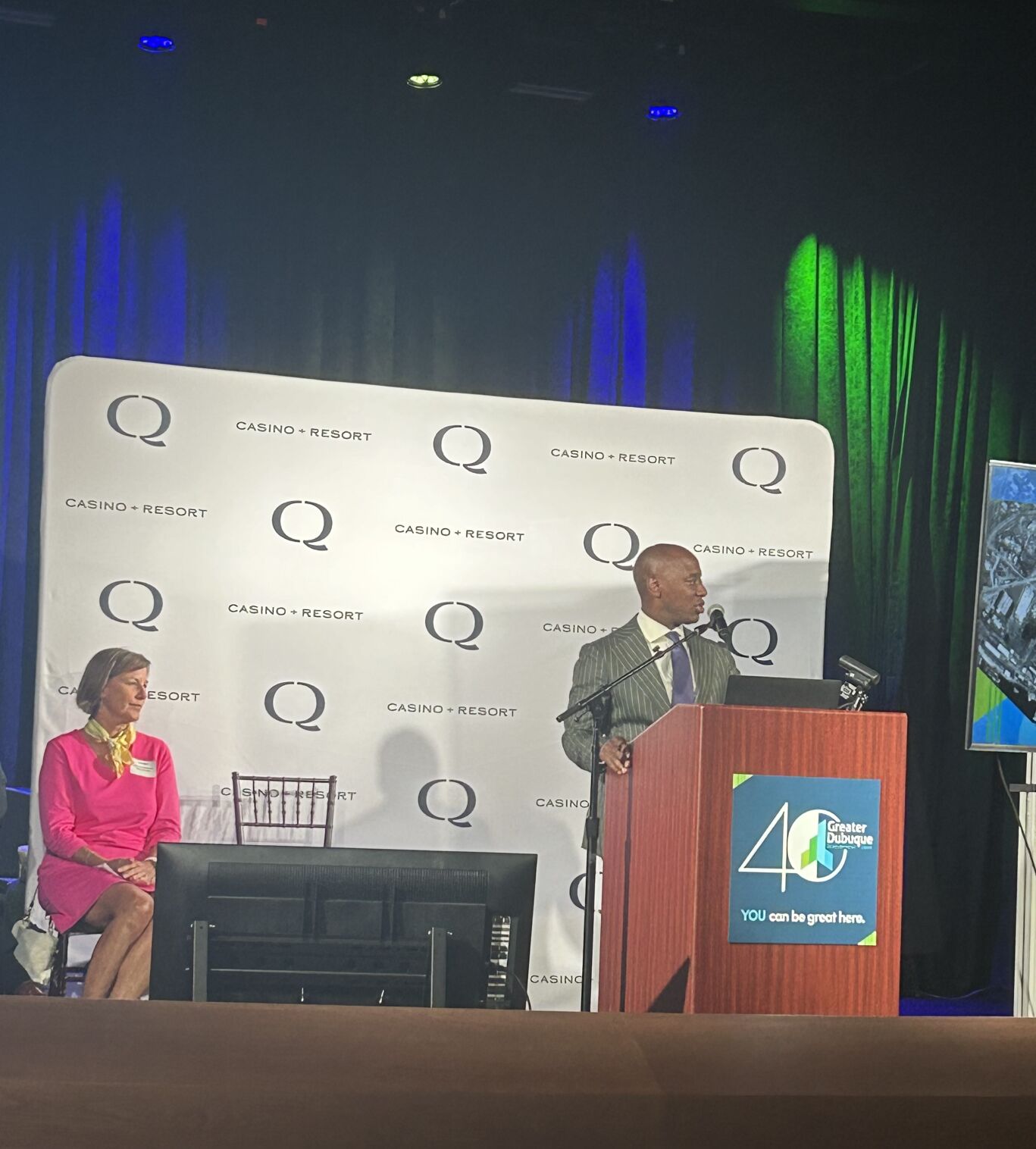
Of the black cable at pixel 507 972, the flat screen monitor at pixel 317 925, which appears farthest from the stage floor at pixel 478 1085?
the black cable at pixel 507 972

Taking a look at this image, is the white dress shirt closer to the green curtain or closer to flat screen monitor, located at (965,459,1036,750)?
the green curtain

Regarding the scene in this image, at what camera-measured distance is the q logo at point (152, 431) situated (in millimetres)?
5137

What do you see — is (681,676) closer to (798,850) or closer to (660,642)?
(660,642)

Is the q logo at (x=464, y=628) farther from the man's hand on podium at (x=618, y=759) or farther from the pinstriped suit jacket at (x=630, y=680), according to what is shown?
the man's hand on podium at (x=618, y=759)

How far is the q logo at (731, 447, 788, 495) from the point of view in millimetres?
5621

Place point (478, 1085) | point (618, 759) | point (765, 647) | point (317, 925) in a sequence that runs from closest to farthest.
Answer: point (478, 1085) < point (317, 925) < point (618, 759) < point (765, 647)

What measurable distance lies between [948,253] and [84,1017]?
6.54m

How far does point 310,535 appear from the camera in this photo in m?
5.32

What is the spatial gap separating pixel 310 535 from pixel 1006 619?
2.48 meters

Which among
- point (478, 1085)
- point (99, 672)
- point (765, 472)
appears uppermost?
point (765, 472)

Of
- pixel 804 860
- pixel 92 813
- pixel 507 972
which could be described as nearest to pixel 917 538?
pixel 92 813

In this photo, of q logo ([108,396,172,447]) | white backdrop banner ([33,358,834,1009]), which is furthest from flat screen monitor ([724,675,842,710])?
q logo ([108,396,172,447])

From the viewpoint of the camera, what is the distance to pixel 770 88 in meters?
6.11

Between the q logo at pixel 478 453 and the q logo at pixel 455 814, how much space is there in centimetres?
117
